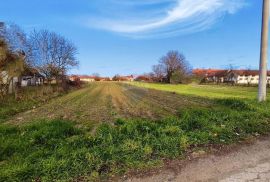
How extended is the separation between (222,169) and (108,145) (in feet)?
8.87

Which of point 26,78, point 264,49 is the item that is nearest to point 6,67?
point 264,49

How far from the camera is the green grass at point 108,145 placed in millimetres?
5180

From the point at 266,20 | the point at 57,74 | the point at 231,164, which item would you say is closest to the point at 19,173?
the point at 231,164

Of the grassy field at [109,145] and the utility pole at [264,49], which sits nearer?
the grassy field at [109,145]

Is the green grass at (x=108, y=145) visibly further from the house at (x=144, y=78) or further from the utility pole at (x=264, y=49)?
the house at (x=144, y=78)

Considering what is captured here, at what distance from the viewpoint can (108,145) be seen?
654 cm

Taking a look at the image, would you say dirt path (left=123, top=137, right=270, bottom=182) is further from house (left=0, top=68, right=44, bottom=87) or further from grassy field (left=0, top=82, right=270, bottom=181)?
house (left=0, top=68, right=44, bottom=87)

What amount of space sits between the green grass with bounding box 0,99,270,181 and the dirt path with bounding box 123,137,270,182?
460 mm

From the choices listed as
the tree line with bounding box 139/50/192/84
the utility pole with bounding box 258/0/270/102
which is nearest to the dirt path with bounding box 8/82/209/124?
the utility pole with bounding box 258/0/270/102

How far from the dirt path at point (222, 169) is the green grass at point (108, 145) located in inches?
18.1

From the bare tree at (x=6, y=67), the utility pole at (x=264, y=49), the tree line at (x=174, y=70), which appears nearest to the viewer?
the utility pole at (x=264, y=49)

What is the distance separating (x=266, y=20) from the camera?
1310 centimetres

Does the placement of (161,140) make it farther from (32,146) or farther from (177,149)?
(32,146)

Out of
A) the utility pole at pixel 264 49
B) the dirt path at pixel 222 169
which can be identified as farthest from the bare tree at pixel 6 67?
the dirt path at pixel 222 169
